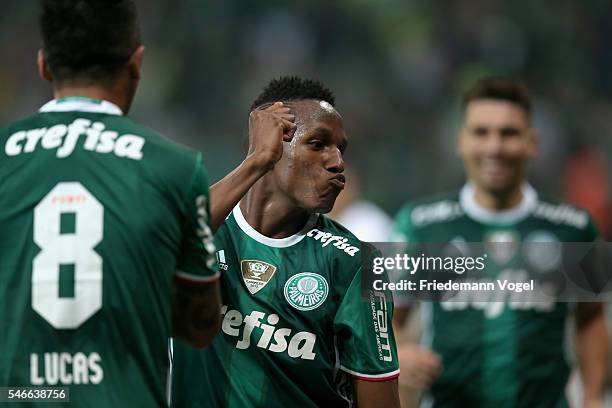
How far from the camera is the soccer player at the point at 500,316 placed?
6270 millimetres

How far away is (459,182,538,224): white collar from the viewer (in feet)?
21.9

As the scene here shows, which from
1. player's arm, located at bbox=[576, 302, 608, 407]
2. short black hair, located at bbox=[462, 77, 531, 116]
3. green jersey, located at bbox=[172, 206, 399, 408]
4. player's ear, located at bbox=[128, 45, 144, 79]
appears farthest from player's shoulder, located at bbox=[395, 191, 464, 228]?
player's ear, located at bbox=[128, 45, 144, 79]

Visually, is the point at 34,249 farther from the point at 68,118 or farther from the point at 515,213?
the point at 515,213

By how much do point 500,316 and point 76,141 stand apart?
3.98m

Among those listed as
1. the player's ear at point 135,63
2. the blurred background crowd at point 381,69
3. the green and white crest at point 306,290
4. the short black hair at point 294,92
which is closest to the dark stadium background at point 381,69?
the blurred background crowd at point 381,69

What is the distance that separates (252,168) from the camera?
3.51m

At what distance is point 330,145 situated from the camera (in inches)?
152

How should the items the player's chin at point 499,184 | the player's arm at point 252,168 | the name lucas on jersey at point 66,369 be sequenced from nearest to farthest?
the name lucas on jersey at point 66,369
the player's arm at point 252,168
the player's chin at point 499,184

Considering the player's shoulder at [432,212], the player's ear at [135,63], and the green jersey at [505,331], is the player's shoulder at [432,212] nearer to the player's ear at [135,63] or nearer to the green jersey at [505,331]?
the green jersey at [505,331]

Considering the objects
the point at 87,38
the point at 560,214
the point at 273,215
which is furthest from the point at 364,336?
the point at 560,214

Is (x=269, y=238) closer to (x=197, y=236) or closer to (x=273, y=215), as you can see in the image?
(x=273, y=215)

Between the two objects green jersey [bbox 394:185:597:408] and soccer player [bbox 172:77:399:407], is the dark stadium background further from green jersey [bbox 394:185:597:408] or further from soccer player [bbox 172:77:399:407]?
soccer player [bbox 172:77:399:407]

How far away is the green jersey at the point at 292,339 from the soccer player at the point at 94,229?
2.76 feet

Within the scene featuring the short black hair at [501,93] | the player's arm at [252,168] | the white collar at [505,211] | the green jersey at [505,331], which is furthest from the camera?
the short black hair at [501,93]
